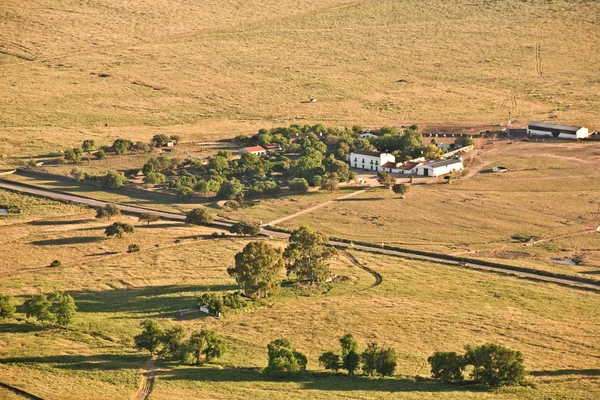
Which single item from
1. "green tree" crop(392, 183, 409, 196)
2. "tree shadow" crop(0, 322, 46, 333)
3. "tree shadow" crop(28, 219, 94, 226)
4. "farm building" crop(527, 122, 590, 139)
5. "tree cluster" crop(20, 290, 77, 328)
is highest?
"farm building" crop(527, 122, 590, 139)

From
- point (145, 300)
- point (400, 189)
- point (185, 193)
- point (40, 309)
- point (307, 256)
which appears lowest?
point (145, 300)

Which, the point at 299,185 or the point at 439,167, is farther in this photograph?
the point at 439,167

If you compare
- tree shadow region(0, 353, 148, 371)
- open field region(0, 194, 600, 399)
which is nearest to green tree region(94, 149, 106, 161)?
open field region(0, 194, 600, 399)

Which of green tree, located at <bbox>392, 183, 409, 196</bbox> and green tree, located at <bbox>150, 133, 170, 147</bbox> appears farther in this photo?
green tree, located at <bbox>150, 133, 170, 147</bbox>

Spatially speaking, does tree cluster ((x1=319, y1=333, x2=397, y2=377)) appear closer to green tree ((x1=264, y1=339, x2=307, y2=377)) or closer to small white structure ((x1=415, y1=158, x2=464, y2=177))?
green tree ((x1=264, y1=339, x2=307, y2=377))

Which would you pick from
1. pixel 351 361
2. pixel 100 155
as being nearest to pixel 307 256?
pixel 351 361

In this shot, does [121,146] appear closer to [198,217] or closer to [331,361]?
[198,217]

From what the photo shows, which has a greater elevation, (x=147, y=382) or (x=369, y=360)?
(x=369, y=360)

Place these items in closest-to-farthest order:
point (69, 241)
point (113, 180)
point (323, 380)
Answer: point (323, 380), point (69, 241), point (113, 180)
